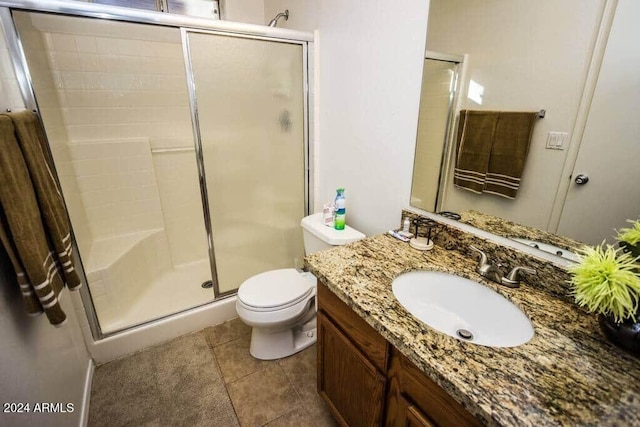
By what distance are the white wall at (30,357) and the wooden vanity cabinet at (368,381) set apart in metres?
0.95

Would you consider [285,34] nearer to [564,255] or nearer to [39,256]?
[39,256]

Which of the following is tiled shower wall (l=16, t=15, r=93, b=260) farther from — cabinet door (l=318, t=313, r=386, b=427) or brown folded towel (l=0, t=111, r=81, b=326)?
cabinet door (l=318, t=313, r=386, b=427)

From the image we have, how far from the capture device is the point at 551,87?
2.83ft

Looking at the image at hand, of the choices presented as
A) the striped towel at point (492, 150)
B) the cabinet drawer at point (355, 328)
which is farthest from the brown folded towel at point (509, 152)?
the cabinet drawer at point (355, 328)

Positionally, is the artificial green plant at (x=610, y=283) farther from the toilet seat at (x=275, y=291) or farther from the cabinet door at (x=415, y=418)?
the toilet seat at (x=275, y=291)

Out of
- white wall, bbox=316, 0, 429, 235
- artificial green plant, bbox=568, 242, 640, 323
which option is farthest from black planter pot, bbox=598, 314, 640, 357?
white wall, bbox=316, 0, 429, 235

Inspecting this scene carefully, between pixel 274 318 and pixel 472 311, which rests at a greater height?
pixel 472 311

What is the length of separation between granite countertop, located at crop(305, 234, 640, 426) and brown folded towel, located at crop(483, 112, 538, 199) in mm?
341

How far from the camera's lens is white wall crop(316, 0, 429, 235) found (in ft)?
4.27

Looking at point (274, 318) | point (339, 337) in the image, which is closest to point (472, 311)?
point (339, 337)

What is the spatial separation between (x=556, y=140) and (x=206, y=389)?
184 centimetres

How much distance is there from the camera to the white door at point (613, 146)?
0.74m

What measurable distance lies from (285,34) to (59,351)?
1.92m

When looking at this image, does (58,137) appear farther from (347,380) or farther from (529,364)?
(529,364)
